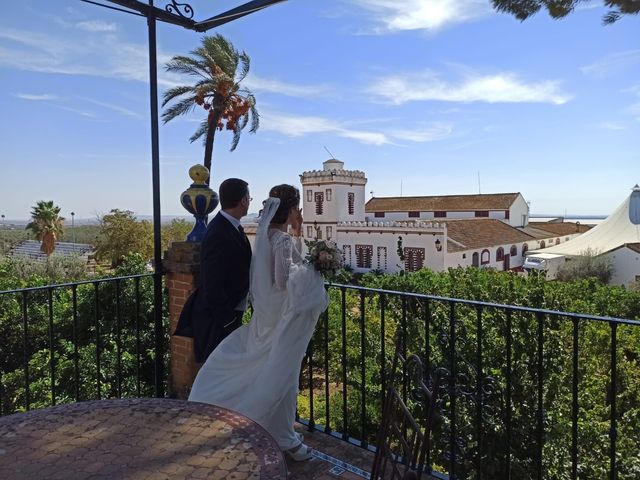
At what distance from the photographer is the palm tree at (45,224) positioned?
31.0 m

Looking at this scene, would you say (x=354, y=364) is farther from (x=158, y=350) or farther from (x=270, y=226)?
(x=270, y=226)

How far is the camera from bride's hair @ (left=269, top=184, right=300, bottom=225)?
8.28 ft

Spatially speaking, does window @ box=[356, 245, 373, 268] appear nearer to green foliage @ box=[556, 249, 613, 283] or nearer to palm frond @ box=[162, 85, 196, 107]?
green foliage @ box=[556, 249, 613, 283]

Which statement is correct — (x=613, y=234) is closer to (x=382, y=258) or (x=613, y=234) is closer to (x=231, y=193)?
(x=382, y=258)

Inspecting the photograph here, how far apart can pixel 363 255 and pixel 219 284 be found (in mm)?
34890

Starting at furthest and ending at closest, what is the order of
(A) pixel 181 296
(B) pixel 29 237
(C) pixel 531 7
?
(B) pixel 29 237 < (C) pixel 531 7 < (A) pixel 181 296

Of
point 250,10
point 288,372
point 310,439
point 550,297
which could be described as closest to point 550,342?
point 550,297

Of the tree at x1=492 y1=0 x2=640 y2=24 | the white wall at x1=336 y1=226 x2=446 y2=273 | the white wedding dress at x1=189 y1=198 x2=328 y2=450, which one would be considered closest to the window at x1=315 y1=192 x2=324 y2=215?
the white wall at x1=336 y1=226 x2=446 y2=273

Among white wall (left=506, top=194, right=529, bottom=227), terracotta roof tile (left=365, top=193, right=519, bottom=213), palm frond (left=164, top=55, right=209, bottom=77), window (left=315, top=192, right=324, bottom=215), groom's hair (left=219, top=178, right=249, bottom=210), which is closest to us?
groom's hair (left=219, top=178, right=249, bottom=210)

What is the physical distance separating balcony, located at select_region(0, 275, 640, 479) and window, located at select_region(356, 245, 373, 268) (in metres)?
26.5

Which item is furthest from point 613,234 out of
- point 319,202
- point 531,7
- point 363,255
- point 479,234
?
point 531,7

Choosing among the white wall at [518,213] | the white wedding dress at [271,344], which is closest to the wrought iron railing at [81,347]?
the white wedding dress at [271,344]

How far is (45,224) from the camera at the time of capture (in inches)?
1224

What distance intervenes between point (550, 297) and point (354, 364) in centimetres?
436
